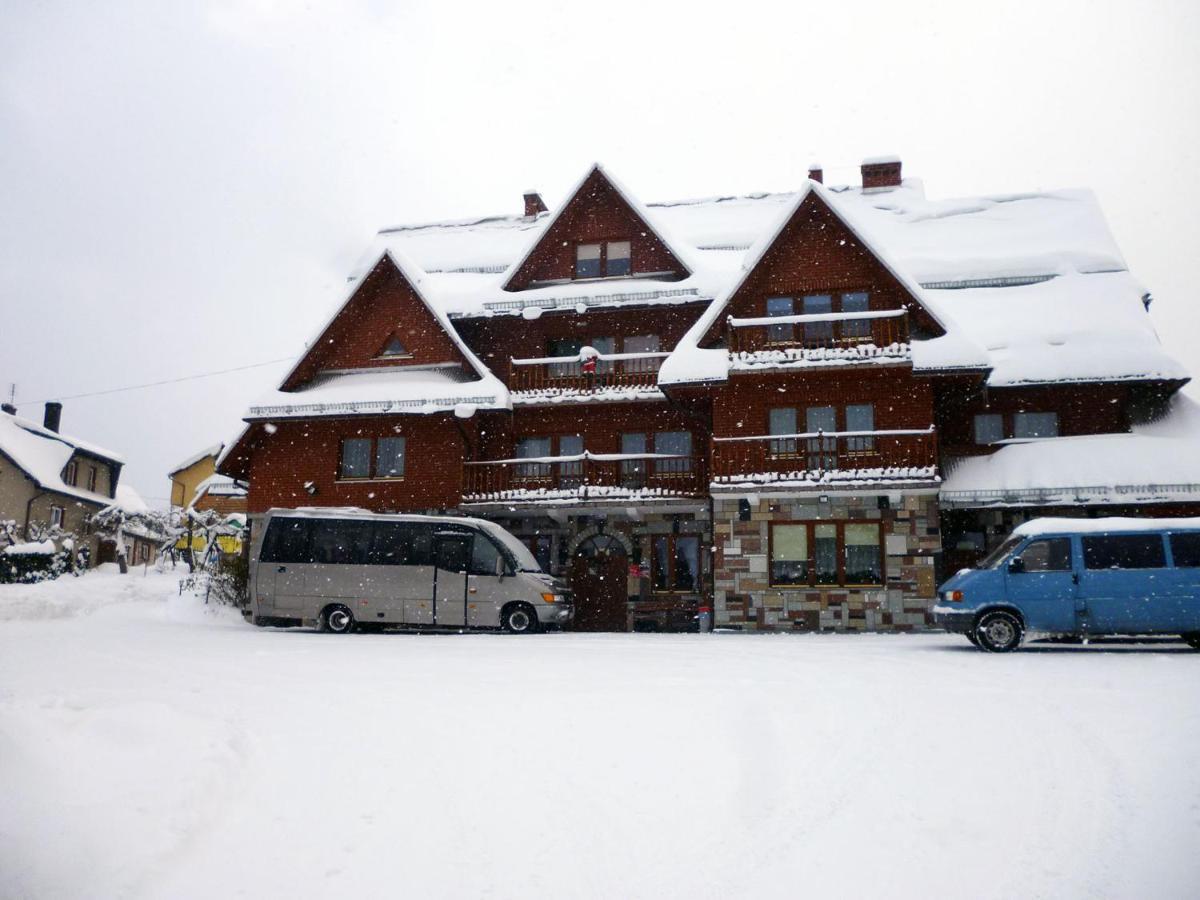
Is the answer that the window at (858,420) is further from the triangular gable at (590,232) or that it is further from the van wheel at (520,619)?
the van wheel at (520,619)

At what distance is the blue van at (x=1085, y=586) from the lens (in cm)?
1380

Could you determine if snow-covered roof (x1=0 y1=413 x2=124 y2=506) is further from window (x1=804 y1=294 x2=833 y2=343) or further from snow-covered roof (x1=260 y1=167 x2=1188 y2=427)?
window (x1=804 y1=294 x2=833 y2=343)

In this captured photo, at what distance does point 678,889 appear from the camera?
4.49 m

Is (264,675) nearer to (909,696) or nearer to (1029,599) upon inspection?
(909,696)

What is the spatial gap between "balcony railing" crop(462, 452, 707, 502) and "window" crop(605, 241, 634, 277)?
17.5 ft

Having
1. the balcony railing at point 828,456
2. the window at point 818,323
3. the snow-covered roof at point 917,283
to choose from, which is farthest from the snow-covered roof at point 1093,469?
the window at point 818,323

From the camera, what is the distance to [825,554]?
20.9 metres

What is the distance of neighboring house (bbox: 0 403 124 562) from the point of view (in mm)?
43219

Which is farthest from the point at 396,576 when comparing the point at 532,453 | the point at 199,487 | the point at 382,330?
the point at 199,487

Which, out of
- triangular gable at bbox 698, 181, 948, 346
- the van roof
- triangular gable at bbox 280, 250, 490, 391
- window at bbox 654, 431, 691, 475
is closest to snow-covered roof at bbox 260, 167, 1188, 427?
triangular gable at bbox 698, 181, 948, 346

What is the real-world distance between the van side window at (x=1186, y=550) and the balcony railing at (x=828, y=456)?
21.0ft

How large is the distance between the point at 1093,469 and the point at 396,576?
50.3 ft

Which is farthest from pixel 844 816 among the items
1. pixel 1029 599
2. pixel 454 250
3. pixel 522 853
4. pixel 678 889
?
pixel 454 250

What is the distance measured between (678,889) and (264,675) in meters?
7.70
